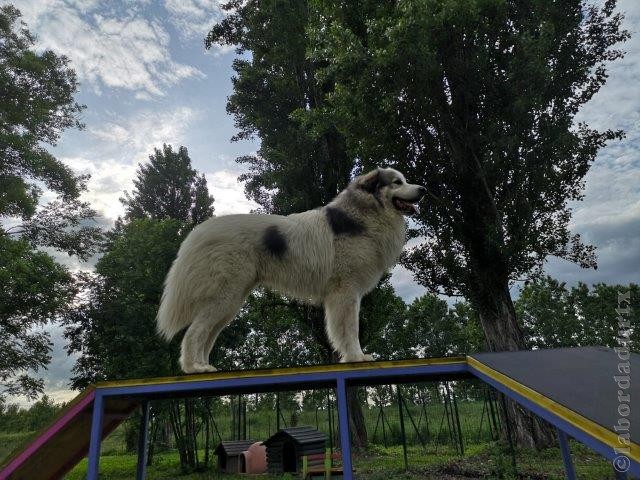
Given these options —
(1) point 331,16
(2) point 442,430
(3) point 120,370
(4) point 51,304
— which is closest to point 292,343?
(2) point 442,430

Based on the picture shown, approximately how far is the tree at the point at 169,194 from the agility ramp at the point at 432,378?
60.2 feet

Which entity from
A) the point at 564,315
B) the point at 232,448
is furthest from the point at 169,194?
the point at 564,315

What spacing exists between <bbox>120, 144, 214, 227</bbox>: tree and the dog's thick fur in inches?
723

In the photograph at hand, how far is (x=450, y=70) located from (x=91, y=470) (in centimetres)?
992

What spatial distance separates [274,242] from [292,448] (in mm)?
8419

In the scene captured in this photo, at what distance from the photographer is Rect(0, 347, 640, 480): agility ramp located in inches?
78.9

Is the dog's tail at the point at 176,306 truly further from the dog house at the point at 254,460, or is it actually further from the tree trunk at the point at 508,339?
the dog house at the point at 254,460

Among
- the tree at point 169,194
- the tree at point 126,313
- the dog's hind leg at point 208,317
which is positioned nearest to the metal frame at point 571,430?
the dog's hind leg at point 208,317

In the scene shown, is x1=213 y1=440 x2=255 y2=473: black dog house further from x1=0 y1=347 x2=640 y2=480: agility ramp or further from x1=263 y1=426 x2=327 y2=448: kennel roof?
x1=0 y1=347 x2=640 y2=480: agility ramp

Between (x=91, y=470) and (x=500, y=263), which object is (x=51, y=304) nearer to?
(x=91, y=470)

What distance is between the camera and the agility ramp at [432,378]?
6.57ft

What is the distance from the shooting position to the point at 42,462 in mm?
3963

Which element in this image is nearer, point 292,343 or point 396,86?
point 396,86

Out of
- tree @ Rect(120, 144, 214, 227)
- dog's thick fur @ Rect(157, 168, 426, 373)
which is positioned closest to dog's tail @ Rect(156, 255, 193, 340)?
dog's thick fur @ Rect(157, 168, 426, 373)
